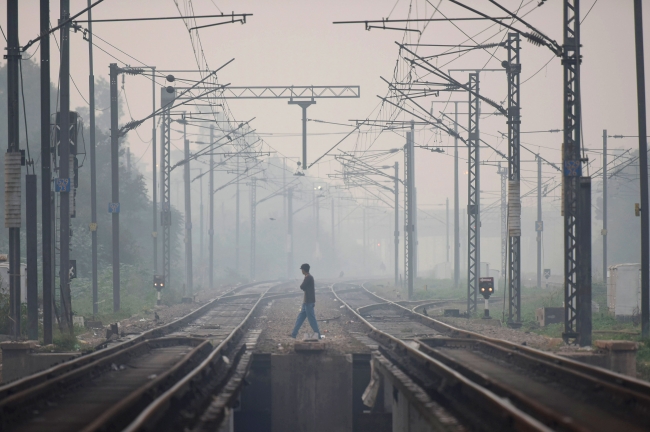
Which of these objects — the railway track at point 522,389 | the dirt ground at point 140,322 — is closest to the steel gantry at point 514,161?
the railway track at point 522,389

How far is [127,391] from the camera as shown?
39.7 ft

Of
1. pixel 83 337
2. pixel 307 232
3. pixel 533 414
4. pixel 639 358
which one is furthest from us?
pixel 307 232

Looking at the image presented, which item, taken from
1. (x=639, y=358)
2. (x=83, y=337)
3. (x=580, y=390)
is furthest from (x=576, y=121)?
(x=83, y=337)

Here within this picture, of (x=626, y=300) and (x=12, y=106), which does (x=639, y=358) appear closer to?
(x=626, y=300)

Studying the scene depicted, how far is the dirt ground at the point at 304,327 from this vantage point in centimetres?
1867

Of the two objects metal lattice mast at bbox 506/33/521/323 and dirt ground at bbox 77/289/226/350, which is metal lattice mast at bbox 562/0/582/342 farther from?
dirt ground at bbox 77/289/226/350

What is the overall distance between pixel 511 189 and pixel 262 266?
68.3 m

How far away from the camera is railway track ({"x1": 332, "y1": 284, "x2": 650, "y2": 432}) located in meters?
9.13

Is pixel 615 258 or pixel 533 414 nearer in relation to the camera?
pixel 533 414

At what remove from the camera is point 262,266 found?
9231 cm

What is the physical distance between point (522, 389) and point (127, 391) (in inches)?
223

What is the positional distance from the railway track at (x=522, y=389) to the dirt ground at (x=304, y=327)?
171 cm

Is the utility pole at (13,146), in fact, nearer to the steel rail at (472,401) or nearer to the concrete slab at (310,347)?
the concrete slab at (310,347)

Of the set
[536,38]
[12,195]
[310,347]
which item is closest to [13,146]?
[12,195]
